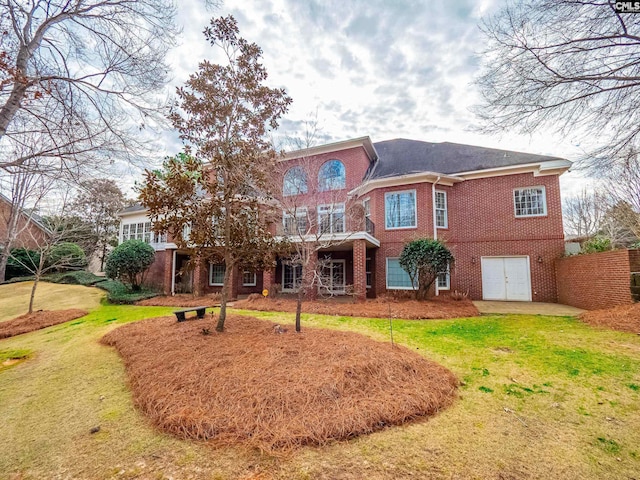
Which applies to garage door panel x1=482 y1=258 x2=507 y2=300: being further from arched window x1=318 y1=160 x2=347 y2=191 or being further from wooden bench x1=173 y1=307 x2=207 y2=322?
wooden bench x1=173 y1=307 x2=207 y2=322

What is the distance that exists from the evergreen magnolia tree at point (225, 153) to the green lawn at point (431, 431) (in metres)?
2.69

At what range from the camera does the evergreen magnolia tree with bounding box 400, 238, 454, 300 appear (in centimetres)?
1055

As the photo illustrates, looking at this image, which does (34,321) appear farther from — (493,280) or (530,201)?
(530,201)

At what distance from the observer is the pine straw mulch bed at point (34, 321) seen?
856 cm

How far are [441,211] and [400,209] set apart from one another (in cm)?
197

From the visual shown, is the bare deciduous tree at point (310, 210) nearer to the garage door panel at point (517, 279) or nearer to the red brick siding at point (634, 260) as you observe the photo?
the garage door panel at point (517, 279)

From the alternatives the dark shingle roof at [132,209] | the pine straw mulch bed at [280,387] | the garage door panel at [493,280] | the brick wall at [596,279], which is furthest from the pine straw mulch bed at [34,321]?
the brick wall at [596,279]

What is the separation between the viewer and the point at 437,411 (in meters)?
3.38

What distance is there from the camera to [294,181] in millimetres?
9805

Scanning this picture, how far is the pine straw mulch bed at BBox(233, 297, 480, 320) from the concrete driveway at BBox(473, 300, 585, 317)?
0.63m

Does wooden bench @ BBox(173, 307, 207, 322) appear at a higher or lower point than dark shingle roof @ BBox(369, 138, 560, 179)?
lower

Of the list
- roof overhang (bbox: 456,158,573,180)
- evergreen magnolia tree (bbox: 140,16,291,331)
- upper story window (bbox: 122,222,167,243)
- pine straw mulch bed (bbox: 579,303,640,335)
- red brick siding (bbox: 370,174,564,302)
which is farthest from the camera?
upper story window (bbox: 122,222,167,243)

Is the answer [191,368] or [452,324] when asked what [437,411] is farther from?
[452,324]

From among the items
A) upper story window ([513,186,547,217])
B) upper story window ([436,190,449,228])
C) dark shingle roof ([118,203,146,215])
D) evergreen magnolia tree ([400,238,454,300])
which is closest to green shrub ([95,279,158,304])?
dark shingle roof ([118,203,146,215])
